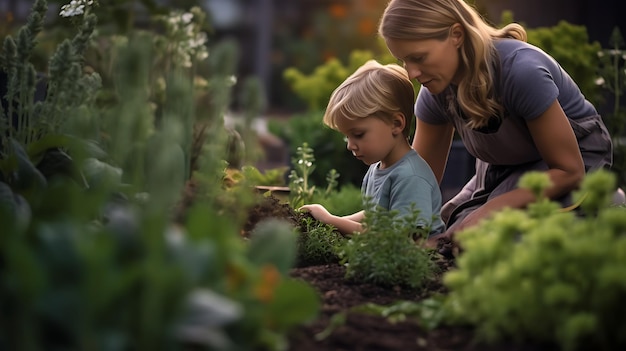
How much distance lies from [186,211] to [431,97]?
4.84 feet

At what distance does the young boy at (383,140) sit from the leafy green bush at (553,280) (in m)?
1.16

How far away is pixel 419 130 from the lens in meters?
→ 3.49

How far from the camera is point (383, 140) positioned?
3.05 metres

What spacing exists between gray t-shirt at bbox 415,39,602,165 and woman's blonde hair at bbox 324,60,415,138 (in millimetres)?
188

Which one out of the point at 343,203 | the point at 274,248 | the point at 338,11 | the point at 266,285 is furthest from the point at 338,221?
the point at 338,11

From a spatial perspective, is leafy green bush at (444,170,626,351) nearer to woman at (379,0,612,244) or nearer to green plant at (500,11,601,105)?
woman at (379,0,612,244)

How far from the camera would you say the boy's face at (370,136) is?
3.04 meters

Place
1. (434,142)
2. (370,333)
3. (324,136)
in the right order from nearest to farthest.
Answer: (370,333), (434,142), (324,136)

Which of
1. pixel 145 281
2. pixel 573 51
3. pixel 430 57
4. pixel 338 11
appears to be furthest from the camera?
pixel 338 11

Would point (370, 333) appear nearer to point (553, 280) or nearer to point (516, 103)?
point (553, 280)

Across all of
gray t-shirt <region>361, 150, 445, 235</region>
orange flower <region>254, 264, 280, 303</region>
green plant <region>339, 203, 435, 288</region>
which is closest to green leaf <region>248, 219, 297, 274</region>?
orange flower <region>254, 264, 280, 303</region>

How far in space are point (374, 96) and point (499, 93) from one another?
44 cm

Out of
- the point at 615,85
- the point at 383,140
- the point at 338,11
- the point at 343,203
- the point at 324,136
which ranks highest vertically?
the point at 383,140

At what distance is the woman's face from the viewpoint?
2.96m
